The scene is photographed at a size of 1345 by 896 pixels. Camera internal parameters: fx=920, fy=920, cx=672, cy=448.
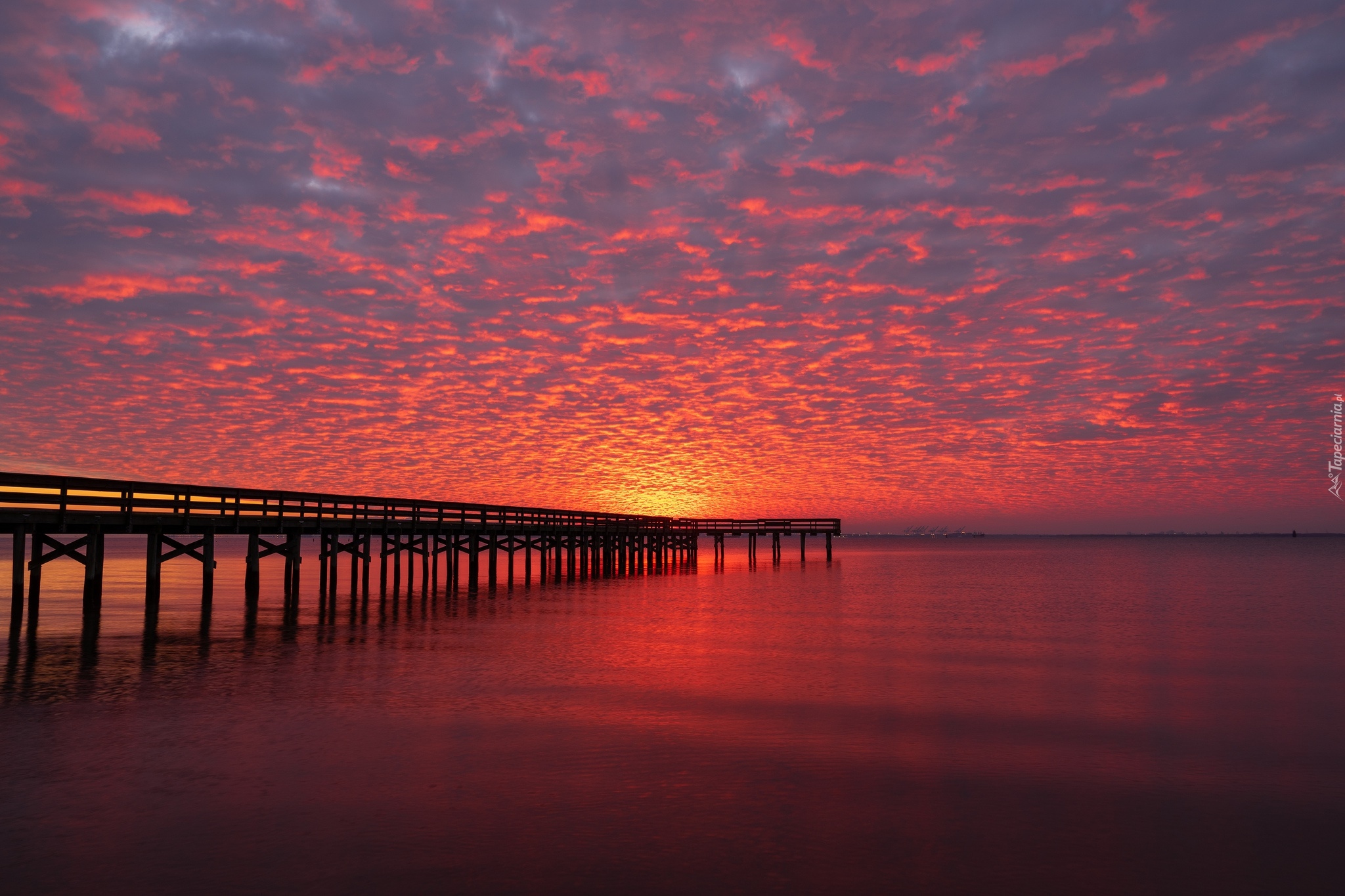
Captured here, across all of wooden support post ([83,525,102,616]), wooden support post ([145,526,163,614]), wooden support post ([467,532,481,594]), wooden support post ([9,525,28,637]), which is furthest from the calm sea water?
wooden support post ([467,532,481,594])

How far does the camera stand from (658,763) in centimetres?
1001

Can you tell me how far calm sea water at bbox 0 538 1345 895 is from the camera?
6980mm

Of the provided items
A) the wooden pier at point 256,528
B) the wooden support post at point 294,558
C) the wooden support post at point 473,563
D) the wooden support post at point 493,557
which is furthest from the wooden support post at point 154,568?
the wooden support post at point 493,557

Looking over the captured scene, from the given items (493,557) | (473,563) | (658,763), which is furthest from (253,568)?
(658,763)

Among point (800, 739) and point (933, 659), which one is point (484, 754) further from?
point (933, 659)

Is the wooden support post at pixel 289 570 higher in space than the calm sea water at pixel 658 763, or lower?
higher

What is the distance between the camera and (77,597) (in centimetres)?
3080

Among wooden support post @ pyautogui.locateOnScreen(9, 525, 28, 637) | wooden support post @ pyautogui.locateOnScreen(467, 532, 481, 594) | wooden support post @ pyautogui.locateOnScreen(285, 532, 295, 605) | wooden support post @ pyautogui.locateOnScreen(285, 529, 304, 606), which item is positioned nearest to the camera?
wooden support post @ pyautogui.locateOnScreen(9, 525, 28, 637)

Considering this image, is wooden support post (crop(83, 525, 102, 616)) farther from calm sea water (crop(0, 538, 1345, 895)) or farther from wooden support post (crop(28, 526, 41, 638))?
calm sea water (crop(0, 538, 1345, 895))

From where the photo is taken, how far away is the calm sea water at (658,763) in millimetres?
6980

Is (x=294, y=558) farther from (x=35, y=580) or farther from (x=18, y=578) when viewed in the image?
(x=18, y=578)

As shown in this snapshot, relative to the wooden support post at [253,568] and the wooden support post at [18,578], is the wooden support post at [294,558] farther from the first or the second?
the wooden support post at [18,578]

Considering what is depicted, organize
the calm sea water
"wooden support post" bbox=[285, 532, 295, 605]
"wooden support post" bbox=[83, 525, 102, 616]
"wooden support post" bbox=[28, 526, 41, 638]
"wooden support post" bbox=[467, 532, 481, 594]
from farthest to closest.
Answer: "wooden support post" bbox=[467, 532, 481, 594] < "wooden support post" bbox=[285, 532, 295, 605] < "wooden support post" bbox=[83, 525, 102, 616] < "wooden support post" bbox=[28, 526, 41, 638] < the calm sea water

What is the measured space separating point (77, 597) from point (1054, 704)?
3072 cm
